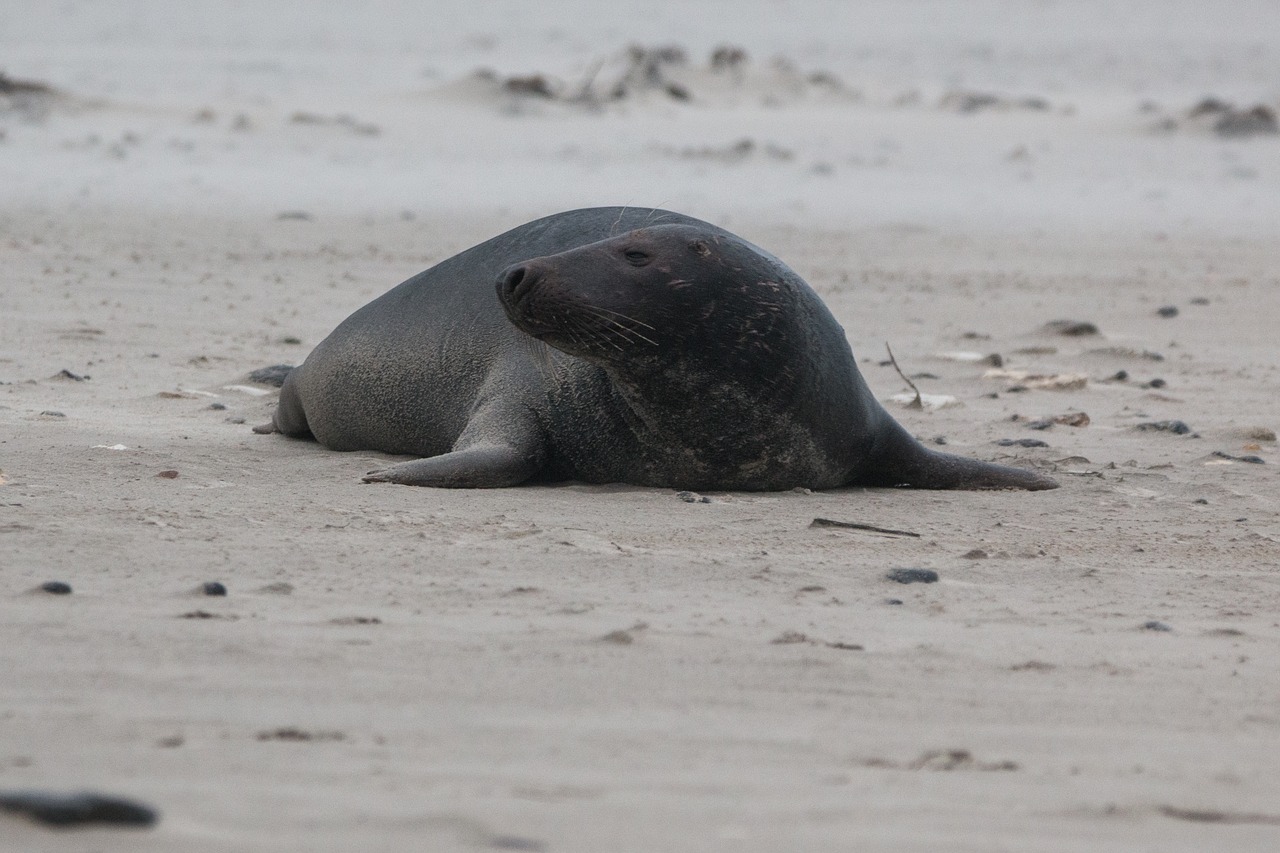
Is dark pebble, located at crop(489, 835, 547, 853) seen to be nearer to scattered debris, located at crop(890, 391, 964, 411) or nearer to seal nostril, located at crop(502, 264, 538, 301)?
seal nostril, located at crop(502, 264, 538, 301)

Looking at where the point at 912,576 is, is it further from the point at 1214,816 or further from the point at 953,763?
the point at 1214,816

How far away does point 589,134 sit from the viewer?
16266 mm

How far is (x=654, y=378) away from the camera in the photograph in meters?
4.50

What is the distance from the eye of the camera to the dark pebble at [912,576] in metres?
3.46

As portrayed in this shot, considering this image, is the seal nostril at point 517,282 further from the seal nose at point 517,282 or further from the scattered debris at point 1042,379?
the scattered debris at point 1042,379

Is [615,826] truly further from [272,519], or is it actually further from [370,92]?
[370,92]

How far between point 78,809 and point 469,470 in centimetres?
261

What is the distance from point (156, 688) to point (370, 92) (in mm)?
→ 18018

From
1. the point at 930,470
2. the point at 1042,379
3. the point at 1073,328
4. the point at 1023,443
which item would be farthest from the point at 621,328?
the point at 1073,328

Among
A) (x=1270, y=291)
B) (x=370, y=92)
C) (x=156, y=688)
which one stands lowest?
(x=156, y=688)

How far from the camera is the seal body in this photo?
440cm

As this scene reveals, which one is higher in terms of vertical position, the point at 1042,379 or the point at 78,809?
the point at 1042,379

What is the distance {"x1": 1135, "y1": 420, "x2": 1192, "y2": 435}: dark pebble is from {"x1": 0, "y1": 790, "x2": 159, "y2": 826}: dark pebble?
432cm

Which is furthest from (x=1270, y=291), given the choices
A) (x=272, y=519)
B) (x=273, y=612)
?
(x=273, y=612)
